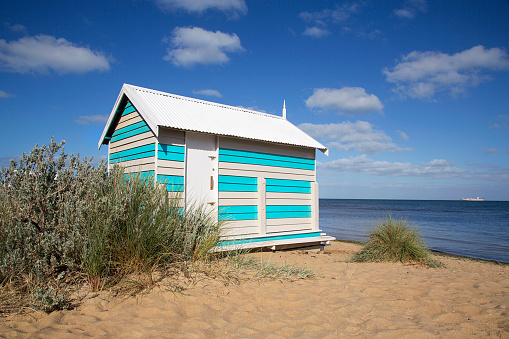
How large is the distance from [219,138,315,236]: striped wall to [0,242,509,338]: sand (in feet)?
10.2

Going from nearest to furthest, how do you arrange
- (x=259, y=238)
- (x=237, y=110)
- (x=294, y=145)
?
(x=259, y=238) < (x=294, y=145) < (x=237, y=110)

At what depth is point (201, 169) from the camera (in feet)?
25.6

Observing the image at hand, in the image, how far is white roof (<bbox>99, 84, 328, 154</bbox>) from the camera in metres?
7.50

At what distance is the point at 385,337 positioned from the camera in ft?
12.1

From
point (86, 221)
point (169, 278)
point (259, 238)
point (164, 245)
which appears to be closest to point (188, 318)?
point (169, 278)

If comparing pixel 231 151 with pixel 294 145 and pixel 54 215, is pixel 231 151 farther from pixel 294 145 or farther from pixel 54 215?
pixel 54 215

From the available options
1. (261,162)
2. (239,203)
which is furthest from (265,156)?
(239,203)

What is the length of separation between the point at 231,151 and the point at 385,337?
5495 millimetres

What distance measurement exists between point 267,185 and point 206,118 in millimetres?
2303

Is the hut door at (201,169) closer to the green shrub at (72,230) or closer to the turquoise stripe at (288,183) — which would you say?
the turquoise stripe at (288,183)

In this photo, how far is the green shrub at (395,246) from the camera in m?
8.22

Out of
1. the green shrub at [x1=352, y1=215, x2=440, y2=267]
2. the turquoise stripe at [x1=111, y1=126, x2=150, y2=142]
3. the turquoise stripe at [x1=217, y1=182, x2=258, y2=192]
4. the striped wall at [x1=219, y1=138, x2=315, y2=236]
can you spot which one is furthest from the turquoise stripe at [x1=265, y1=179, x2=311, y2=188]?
the turquoise stripe at [x1=111, y1=126, x2=150, y2=142]

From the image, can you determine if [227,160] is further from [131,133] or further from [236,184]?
[131,133]

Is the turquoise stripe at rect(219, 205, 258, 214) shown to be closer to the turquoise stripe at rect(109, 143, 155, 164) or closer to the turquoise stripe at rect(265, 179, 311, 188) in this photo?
the turquoise stripe at rect(265, 179, 311, 188)
